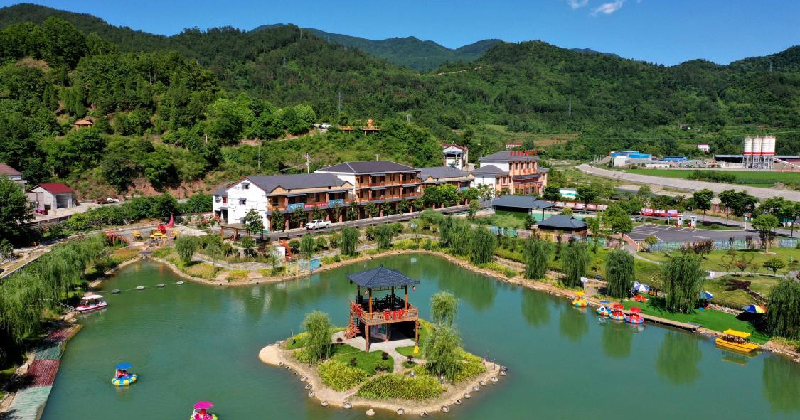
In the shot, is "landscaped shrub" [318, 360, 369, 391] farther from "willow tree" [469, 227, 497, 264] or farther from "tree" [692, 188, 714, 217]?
"tree" [692, 188, 714, 217]

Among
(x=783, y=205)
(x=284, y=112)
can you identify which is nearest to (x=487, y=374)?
(x=783, y=205)

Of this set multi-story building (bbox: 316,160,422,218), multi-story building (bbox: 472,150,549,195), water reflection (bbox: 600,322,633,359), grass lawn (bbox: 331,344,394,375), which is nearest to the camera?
grass lawn (bbox: 331,344,394,375)

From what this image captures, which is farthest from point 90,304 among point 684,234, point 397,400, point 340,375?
point 684,234

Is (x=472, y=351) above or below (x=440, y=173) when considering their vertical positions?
below

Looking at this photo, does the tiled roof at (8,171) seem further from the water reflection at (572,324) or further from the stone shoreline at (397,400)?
the water reflection at (572,324)

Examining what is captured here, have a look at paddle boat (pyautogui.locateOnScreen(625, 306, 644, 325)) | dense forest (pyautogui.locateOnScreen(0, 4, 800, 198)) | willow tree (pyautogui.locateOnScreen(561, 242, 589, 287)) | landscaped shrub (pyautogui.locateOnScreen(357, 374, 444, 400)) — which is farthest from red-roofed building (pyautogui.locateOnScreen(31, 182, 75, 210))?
paddle boat (pyautogui.locateOnScreen(625, 306, 644, 325))

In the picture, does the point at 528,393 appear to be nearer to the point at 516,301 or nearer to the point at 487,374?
the point at 487,374

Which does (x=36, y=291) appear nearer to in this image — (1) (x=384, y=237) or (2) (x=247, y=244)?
(2) (x=247, y=244)
